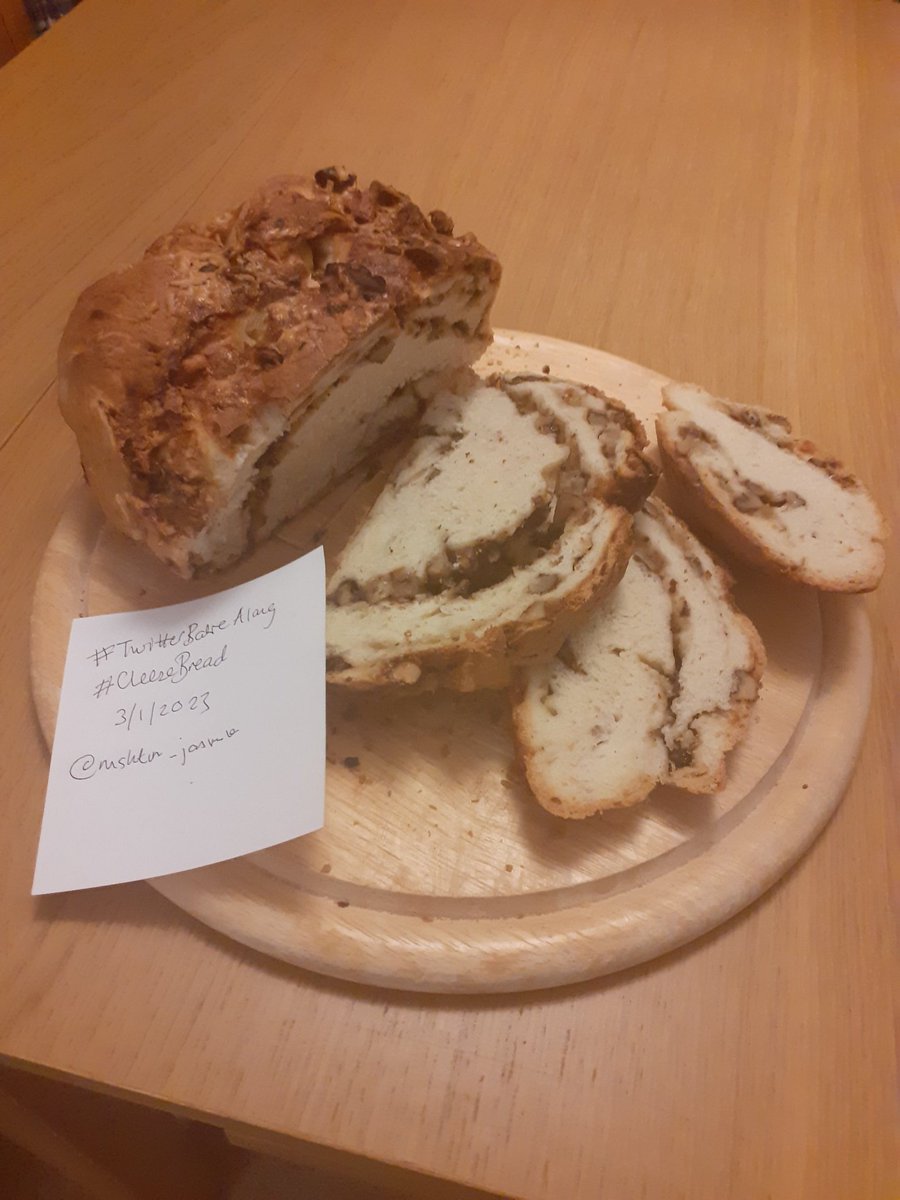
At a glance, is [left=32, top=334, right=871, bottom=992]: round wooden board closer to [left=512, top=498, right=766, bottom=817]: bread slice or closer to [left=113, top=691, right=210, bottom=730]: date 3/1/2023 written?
[left=512, top=498, right=766, bottom=817]: bread slice

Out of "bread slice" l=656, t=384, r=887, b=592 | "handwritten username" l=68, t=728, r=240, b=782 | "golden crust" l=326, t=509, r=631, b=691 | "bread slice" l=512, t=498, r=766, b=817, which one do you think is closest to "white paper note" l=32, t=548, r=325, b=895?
"handwritten username" l=68, t=728, r=240, b=782

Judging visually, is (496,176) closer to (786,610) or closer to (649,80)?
(649,80)

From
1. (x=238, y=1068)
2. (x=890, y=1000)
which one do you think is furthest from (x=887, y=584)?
(x=238, y=1068)

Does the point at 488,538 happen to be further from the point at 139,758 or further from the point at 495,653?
the point at 139,758

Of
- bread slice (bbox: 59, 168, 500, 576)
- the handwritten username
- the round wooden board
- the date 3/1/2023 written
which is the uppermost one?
bread slice (bbox: 59, 168, 500, 576)

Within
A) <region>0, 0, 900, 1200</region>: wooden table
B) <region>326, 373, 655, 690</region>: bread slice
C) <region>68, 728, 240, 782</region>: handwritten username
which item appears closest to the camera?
<region>0, 0, 900, 1200</region>: wooden table

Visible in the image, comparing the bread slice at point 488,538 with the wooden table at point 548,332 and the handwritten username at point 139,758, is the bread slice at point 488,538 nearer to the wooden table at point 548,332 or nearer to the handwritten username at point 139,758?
the handwritten username at point 139,758

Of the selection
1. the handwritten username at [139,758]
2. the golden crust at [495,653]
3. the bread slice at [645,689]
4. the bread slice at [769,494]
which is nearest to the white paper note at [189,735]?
the handwritten username at [139,758]
